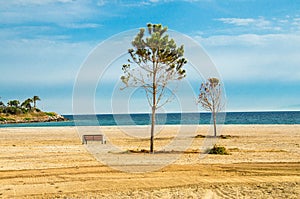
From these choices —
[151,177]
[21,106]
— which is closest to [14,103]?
[21,106]

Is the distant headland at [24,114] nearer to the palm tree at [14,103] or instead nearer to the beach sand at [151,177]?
the palm tree at [14,103]

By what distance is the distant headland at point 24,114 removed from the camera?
12850 cm

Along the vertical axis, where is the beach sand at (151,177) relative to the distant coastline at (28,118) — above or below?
below

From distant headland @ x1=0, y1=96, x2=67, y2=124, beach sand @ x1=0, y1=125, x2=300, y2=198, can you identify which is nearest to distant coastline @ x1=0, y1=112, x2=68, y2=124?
distant headland @ x1=0, y1=96, x2=67, y2=124

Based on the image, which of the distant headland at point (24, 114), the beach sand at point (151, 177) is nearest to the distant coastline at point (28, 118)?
the distant headland at point (24, 114)

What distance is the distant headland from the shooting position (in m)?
128

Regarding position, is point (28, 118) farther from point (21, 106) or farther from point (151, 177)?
point (151, 177)

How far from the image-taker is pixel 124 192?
1150cm

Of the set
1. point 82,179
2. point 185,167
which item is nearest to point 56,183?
point 82,179

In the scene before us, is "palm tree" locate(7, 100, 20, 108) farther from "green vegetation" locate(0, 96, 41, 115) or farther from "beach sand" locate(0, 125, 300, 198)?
"beach sand" locate(0, 125, 300, 198)

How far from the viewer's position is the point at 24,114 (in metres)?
141

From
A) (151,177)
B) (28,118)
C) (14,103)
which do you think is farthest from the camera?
(14,103)

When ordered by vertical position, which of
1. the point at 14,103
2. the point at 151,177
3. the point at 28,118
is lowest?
the point at 151,177

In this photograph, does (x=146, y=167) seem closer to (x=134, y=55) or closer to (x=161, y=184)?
(x=161, y=184)
